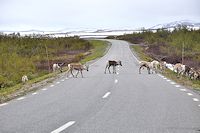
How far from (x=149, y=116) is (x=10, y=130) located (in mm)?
3768

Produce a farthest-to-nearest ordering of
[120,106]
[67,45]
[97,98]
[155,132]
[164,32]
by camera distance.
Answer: [164,32]
[67,45]
[97,98]
[120,106]
[155,132]

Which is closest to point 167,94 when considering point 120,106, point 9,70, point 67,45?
point 120,106

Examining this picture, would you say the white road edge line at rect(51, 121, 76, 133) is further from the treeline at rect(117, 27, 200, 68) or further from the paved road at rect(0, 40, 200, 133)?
the treeline at rect(117, 27, 200, 68)

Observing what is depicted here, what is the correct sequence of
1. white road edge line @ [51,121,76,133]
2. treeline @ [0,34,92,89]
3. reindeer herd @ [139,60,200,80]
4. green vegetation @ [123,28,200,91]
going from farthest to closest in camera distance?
green vegetation @ [123,28,200,91], treeline @ [0,34,92,89], reindeer herd @ [139,60,200,80], white road edge line @ [51,121,76,133]

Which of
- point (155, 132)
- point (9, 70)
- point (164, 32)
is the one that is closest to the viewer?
point (155, 132)

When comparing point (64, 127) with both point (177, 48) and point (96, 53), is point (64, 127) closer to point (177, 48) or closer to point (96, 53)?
point (96, 53)

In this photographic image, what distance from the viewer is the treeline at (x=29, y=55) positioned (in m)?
35.1

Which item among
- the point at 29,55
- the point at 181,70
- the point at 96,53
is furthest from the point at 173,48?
the point at 181,70

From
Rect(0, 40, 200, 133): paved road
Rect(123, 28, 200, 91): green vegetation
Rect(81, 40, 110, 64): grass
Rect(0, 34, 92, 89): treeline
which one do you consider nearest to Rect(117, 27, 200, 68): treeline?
Rect(123, 28, 200, 91): green vegetation

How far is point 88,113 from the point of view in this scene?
1192 centimetres

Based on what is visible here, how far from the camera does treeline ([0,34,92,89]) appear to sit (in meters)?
35.1

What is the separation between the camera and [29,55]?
6141 cm

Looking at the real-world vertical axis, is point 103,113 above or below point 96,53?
above

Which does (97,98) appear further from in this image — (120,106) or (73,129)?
(73,129)
